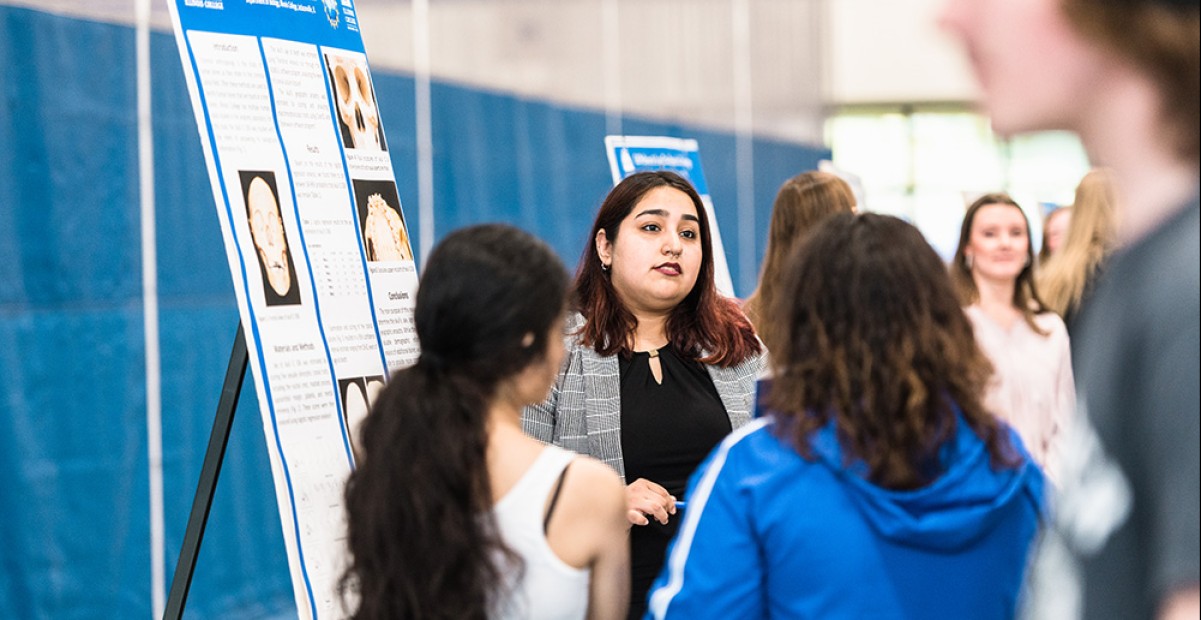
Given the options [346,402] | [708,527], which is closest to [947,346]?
[708,527]

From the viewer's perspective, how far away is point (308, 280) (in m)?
2.49

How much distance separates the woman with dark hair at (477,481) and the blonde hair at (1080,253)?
2666 mm

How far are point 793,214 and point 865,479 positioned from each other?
2003mm

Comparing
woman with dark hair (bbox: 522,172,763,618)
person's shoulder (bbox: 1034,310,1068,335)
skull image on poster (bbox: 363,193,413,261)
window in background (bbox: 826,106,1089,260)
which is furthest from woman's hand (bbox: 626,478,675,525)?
window in background (bbox: 826,106,1089,260)

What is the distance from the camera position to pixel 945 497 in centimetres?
167

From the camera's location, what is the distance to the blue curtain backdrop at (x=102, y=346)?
366 cm

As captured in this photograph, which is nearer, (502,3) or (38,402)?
(38,402)

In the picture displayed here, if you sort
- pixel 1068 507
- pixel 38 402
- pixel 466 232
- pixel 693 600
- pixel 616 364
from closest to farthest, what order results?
1. pixel 1068 507
2. pixel 693 600
3. pixel 466 232
4. pixel 616 364
5. pixel 38 402

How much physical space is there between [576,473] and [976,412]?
53cm

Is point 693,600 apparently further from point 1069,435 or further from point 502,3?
point 502,3

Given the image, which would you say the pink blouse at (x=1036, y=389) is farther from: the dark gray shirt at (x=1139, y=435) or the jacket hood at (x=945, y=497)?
the dark gray shirt at (x=1139, y=435)

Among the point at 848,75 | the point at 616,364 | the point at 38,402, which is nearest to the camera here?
the point at 616,364

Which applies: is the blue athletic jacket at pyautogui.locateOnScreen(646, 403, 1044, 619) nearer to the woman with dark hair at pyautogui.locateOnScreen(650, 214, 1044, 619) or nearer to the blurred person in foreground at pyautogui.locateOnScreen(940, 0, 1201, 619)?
the woman with dark hair at pyautogui.locateOnScreen(650, 214, 1044, 619)

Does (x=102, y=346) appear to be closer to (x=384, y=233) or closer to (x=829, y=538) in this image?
(x=384, y=233)
